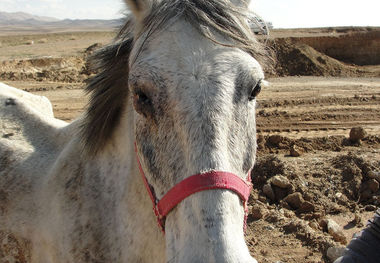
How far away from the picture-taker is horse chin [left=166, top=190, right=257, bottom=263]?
5.00ft

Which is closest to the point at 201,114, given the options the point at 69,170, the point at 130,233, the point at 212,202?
the point at 212,202

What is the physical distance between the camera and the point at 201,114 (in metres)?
1.75

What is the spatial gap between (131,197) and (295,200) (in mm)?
3441

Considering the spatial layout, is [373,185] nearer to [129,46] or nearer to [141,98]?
[129,46]

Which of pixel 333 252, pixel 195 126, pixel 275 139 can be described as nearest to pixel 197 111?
pixel 195 126

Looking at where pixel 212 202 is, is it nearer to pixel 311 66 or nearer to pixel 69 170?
pixel 69 170

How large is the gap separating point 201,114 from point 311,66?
652 inches

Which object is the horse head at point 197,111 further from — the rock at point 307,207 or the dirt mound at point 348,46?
the dirt mound at point 348,46

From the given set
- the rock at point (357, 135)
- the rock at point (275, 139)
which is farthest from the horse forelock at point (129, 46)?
the rock at point (357, 135)

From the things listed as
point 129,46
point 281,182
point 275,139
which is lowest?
point 275,139

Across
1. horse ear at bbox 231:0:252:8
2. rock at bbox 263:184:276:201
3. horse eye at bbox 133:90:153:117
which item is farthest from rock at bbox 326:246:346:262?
horse eye at bbox 133:90:153:117

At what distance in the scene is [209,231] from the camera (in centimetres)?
157

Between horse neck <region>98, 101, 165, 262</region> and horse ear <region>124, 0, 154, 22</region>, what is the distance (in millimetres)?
560

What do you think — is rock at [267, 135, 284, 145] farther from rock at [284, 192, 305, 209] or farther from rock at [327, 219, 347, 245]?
rock at [327, 219, 347, 245]
